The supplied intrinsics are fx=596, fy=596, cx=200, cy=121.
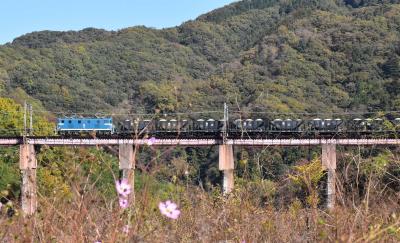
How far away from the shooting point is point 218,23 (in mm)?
167375

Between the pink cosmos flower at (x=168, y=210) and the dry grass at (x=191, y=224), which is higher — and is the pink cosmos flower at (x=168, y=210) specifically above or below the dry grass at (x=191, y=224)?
above

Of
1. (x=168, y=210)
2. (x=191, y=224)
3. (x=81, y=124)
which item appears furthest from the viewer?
(x=81, y=124)

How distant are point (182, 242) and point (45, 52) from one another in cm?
12609

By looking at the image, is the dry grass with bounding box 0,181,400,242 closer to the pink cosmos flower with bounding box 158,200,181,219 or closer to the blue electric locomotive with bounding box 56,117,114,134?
the pink cosmos flower with bounding box 158,200,181,219

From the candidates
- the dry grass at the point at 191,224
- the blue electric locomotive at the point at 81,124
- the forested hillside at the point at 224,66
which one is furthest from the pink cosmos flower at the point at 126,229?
the forested hillside at the point at 224,66

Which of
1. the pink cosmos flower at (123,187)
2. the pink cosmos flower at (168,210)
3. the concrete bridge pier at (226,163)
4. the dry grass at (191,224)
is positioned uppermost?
the pink cosmos flower at (123,187)

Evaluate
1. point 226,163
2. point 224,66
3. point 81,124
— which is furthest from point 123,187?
point 224,66

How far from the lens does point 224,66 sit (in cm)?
12362

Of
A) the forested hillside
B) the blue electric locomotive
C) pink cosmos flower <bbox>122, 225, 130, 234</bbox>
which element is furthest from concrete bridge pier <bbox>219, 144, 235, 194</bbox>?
pink cosmos flower <bbox>122, 225, 130, 234</bbox>

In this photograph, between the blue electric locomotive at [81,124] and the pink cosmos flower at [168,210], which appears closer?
the pink cosmos flower at [168,210]

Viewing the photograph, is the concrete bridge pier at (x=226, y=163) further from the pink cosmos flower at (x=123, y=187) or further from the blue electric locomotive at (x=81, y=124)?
the pink cosmos flower at (x=123, y=187)

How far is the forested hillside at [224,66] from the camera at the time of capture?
281ft

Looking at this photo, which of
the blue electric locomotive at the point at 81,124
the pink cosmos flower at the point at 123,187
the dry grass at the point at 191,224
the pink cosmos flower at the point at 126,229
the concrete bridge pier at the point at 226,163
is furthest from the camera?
the blue electric locomotive at the point at 81,124

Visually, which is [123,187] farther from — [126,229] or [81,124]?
[81,124]
